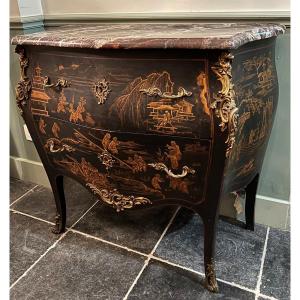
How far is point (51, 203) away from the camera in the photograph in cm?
170

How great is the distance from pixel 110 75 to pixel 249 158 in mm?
523

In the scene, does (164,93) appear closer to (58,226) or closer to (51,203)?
(58,226)

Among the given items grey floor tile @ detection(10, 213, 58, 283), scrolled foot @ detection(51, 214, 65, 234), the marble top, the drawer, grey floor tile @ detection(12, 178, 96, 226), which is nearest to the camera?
the marble top

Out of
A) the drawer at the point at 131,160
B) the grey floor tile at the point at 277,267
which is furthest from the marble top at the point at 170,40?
the grey floor tile at the point at 277,267

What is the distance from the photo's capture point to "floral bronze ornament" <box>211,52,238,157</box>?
784 millimetres

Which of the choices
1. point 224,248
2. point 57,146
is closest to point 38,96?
point 57,146

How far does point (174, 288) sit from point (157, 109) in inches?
25.8

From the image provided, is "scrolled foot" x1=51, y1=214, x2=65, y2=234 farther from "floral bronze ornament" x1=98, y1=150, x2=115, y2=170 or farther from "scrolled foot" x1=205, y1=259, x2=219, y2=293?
"scrolled foot" x1=205, y1=259, x2=219, y2=293

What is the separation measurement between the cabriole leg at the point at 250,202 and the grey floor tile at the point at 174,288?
13.0 inches

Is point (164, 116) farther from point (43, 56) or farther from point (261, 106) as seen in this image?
point (43, 56)

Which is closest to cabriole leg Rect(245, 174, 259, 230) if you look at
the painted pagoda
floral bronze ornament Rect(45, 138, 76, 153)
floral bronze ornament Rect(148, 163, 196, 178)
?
floral bronze ornament Rect(148, 163, 196, 178)

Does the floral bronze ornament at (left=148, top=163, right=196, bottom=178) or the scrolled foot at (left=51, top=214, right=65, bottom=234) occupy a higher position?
the floral bronze ornament at (left=148, top=163, right=196, bottom=178)

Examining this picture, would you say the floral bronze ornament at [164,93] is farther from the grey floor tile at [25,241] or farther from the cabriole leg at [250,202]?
the grey floor tile at [25,241]

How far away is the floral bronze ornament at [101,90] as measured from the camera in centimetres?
95
